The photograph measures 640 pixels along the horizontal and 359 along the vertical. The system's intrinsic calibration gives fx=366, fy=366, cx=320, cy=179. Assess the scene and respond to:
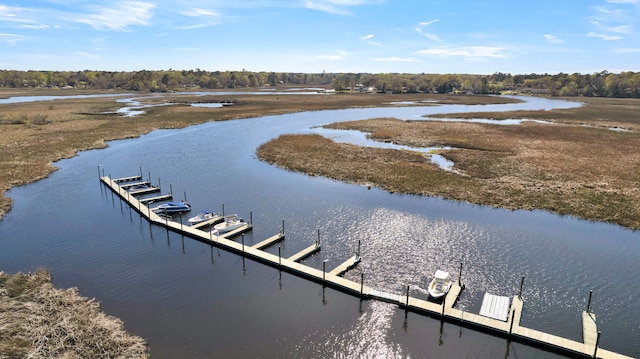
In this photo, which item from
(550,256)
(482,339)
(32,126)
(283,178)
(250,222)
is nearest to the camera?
(482,339)

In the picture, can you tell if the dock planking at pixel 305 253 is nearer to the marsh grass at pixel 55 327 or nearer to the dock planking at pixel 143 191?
the marsh grass at pixel 55 327

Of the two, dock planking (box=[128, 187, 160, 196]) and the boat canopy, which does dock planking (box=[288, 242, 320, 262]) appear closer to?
the boat canopy

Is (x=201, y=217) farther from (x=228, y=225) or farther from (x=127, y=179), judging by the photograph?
(x=127, y=179)

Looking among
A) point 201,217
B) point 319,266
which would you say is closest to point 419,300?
point 319,266

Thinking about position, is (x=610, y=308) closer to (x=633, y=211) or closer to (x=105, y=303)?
(x=633, y=211)

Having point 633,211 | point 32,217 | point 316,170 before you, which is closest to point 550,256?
point 633,211
